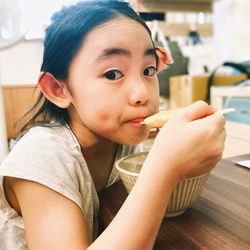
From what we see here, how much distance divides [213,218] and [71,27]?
50cm

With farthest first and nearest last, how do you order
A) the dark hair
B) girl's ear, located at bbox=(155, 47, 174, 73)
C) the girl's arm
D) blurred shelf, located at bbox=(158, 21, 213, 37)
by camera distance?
blurred shelf, located at bbox=(158, 21, 213, 37) → girl's ear, located at bbox=(155, 47, 174, 73) → the dark hair → the girl's arm

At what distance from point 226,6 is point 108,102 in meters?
3.00

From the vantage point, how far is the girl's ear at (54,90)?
69cm

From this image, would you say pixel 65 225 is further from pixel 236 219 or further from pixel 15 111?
pixel 15 111

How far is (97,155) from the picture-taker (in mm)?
822

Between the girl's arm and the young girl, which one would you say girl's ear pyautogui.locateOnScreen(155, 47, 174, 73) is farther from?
the girl's arm

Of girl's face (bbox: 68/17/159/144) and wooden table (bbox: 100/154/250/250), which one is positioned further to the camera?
girl's face (bbox: 68/17/159/144)

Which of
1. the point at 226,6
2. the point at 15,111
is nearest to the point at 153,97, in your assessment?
the point at 15,111

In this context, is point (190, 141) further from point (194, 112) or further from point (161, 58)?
point (161, 58)

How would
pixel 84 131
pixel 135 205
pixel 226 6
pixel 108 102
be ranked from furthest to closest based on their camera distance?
pixel 226 6
pixel 84 131
pixel 108 102
pixel 135 205

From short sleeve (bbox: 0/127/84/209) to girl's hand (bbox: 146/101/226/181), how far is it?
0.64 feet

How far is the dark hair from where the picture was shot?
648mm

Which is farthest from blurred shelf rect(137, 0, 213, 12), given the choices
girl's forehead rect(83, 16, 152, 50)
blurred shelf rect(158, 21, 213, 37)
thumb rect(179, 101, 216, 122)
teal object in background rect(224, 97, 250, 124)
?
thumb rect(179, 101, 216, 122)

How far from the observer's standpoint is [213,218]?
0.50 m
